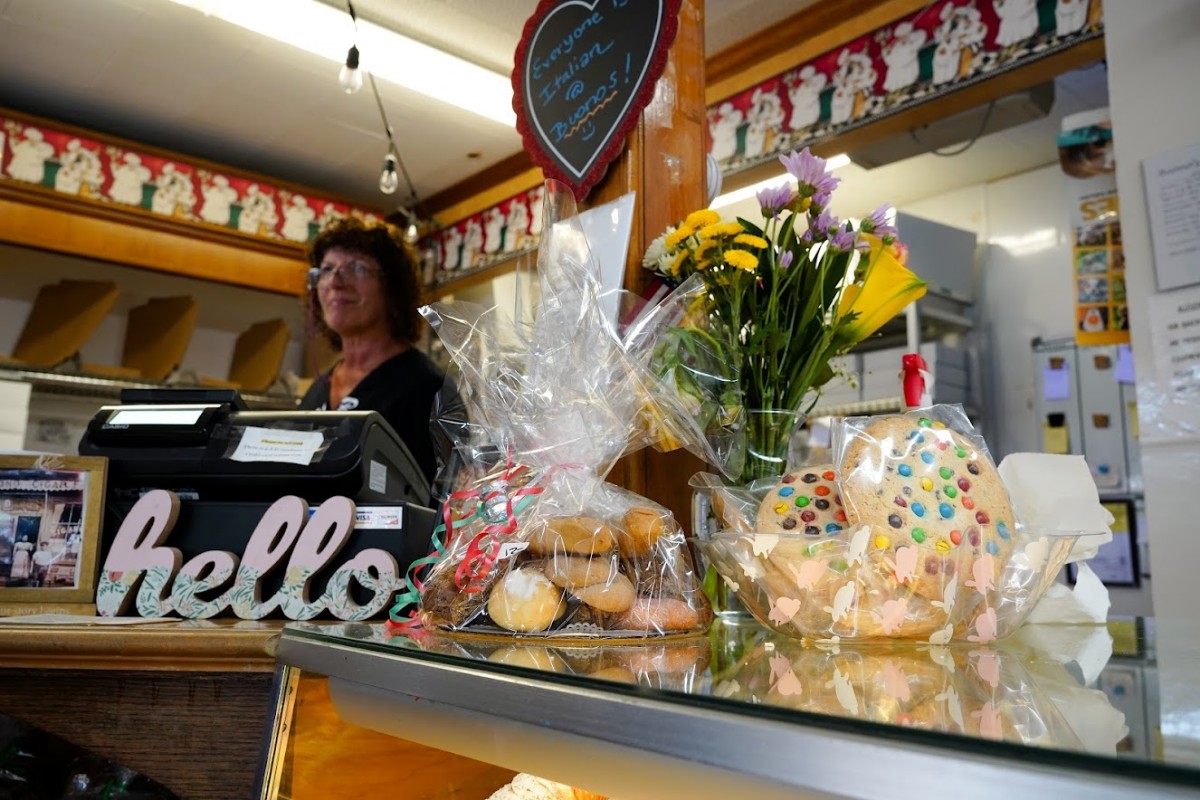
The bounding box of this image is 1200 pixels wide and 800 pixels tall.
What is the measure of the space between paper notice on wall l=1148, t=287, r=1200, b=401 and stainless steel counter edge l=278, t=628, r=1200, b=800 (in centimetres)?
197

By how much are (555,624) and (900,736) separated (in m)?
0.47

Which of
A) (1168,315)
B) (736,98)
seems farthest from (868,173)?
(1168,315)

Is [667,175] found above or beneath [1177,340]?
above

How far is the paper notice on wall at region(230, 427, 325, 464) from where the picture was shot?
1.34 m

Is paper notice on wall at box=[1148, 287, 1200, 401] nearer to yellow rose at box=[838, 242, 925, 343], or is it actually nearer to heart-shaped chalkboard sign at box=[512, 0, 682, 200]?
yellow rose at box=[838, 242, 925, 343]

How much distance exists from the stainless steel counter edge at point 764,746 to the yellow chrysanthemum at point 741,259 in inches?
22.7

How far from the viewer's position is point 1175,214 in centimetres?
200

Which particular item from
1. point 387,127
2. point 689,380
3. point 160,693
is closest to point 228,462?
point 160,693

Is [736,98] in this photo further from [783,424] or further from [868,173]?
[783,424]

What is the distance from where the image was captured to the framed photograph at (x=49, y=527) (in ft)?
4.12

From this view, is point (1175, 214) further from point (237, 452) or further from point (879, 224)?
point (237, 452)

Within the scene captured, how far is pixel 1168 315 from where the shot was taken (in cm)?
202

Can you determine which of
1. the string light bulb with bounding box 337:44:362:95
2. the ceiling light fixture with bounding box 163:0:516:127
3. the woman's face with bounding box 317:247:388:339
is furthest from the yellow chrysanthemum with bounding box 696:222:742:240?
the ceiling light fixture with bounding box 163:0:516:127

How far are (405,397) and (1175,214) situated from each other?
1915mm
